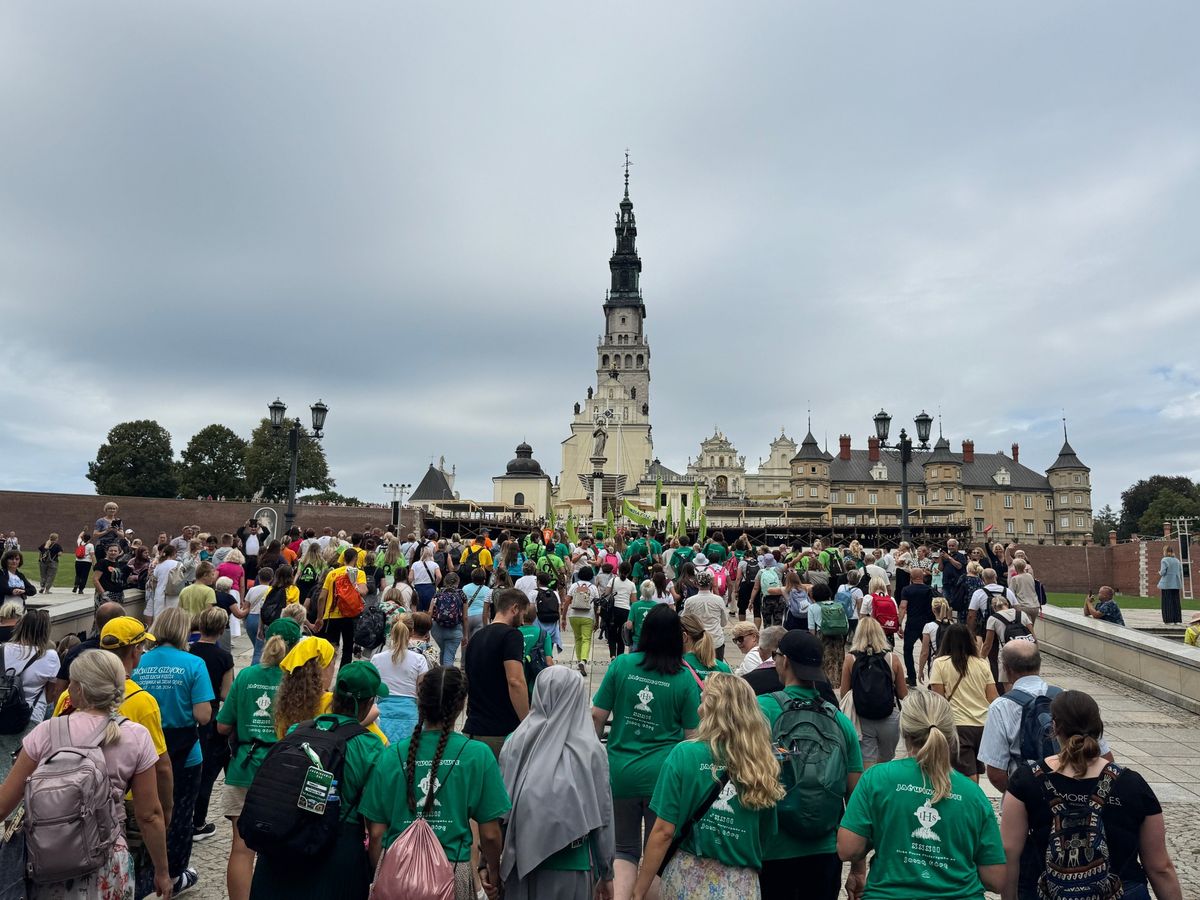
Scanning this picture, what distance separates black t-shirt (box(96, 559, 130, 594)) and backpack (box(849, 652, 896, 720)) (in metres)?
12.4

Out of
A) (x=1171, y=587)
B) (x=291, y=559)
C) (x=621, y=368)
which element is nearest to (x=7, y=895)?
(x=291, y=559)

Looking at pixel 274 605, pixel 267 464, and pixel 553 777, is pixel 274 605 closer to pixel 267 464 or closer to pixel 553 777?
pixel 553 777

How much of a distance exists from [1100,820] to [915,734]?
85 centimetres

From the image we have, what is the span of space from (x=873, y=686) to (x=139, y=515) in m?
43.9

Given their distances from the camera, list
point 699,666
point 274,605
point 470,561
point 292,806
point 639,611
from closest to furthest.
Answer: point 292,806 < point 699,666 < point 639,611 < point 274,605 < point 470,561

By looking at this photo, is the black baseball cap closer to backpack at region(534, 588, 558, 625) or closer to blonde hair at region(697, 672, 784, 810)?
blonde hair at region(697, 672, 784, 810)

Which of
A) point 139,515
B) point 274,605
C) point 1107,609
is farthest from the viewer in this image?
point 139,515

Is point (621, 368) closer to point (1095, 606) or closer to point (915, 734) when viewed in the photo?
point (1095, 606)

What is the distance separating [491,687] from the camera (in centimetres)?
583

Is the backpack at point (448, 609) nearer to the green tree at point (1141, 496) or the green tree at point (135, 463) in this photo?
the green tree at point (135, 463)

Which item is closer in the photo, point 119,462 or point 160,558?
point 160,558

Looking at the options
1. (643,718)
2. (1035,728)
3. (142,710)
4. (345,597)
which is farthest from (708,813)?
(345,597)

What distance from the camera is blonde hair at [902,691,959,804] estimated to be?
3.73 m

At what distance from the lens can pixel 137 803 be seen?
4.32 metres
